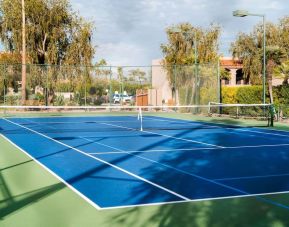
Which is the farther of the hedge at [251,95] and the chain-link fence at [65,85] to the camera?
the chain-link fence at [65,85]

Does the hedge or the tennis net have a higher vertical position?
the hedge

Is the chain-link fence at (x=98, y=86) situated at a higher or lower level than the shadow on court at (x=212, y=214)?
higher

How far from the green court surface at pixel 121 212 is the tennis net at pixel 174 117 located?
37.8ft

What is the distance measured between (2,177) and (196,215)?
172 inches

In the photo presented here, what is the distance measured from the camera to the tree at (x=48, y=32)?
120 ft

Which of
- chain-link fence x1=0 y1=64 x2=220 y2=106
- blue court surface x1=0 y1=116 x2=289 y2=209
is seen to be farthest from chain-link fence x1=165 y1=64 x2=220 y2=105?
blue court surface x1=0 y1=116 x2=289 y2=209

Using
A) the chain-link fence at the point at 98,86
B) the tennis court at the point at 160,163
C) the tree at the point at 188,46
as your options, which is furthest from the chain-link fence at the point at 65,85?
the tennis court at the point at 160,163

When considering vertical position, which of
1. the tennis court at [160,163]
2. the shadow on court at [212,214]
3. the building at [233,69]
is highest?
the building at [233,69]

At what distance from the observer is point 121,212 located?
6680 mm

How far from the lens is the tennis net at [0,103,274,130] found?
21830mm

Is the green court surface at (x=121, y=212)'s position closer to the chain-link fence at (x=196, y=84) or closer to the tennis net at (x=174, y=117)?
the tennis net at (x=174, y=117)

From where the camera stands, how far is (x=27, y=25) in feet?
120

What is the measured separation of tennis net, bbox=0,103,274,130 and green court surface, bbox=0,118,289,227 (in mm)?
11507

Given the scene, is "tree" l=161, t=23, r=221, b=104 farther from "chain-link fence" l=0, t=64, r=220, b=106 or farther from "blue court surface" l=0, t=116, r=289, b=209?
"blue court surface" l=0, t=116, r=289, b=209
